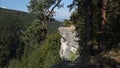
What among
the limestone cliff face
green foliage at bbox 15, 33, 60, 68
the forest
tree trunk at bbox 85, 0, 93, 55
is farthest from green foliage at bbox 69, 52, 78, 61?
tree trunk at bbox 85, 0, 93, 55

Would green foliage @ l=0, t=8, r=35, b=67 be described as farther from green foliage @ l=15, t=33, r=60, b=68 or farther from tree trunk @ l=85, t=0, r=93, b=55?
tree trunk @ l=85, t=0, r=93, b=55

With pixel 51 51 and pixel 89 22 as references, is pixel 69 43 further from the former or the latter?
pixel 89 22

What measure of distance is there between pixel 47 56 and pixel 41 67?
13.1 feet

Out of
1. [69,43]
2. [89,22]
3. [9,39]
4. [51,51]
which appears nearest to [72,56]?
[69,43]

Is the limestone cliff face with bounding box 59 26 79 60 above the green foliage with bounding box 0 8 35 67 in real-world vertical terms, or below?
above

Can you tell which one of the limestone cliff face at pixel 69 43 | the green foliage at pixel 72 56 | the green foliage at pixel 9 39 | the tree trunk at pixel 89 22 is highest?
the tree trunk at pixel 89 22

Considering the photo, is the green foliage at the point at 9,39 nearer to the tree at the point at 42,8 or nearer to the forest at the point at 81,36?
the forest at the point at 81,36

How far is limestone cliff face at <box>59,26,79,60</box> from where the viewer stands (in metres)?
39.8

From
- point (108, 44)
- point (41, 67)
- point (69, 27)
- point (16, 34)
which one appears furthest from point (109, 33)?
point (16, 34)

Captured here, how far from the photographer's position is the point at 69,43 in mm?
42156

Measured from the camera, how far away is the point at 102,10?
24.3m

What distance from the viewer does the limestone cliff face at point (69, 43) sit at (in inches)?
1567

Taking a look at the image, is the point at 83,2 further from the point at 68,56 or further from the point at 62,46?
the point at 62,46

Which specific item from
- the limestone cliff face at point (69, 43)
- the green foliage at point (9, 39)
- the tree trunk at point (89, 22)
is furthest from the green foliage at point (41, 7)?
the green foliage at point (9, 39)
